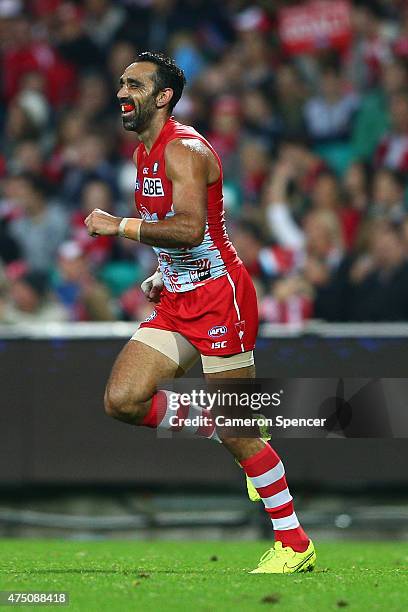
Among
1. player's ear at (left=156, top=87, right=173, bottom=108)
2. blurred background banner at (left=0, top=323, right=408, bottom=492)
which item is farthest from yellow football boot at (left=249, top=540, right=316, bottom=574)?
blurred background banner at (left=0, top=323, right=408, bottom=492)

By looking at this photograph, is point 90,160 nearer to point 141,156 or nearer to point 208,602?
point 141,156

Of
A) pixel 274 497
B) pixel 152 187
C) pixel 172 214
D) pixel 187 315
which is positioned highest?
pixel 152 187

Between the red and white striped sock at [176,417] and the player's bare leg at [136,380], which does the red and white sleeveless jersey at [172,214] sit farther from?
the red and white striped sock at [176,417]

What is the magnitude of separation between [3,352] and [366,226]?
3.57 metres

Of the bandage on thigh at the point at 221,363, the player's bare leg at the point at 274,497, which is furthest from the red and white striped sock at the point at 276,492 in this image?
the bandage on thigh at the point at 221,363

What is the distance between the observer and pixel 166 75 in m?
7.25

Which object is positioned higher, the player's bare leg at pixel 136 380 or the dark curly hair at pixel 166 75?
the dark curly hair at pixel 166 75

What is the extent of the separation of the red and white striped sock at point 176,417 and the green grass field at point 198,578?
74 cm

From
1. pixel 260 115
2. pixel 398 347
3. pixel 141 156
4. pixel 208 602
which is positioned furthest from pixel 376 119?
pixel 208 602

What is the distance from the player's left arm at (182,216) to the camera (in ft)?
22.4

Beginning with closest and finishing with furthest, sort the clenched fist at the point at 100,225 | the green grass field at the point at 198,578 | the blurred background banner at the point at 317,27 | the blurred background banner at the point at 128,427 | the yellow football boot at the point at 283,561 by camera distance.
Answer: the green grass field at the point at 198,578, the clenched fist at the point at 100,225, the yellow football boot at the point at 283,561, the blurred background banner at the point at 128,427, the blurred background banner at the point at 317,27

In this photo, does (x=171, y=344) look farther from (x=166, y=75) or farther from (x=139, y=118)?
(x=166, y=75)

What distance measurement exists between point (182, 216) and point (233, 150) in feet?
23.2

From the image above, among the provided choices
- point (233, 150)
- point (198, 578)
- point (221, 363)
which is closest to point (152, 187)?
point (221, 363)
